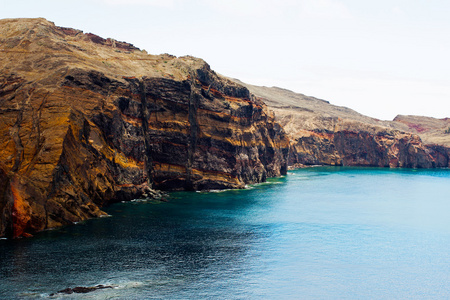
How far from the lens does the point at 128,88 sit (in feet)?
365

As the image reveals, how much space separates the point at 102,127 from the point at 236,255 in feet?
176

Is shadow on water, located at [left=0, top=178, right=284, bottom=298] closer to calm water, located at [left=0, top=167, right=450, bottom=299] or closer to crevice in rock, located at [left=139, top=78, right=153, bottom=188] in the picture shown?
calm water, located at [left=0, top=167, right=450, bottom=299]

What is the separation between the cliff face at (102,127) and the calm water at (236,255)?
7237mm

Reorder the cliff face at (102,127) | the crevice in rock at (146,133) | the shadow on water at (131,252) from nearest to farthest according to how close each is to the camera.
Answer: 1. the shadow on water at (131,252)
2. the cliff face at (102,127)
3. the crevice in rock at (146,133)

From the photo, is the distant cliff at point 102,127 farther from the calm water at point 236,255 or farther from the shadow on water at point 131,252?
the calm water at point 236,255

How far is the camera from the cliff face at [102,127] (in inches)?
2945

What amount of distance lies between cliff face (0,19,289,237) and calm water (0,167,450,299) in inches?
285

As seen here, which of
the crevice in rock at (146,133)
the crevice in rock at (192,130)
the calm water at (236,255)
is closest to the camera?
the calm water at (236,255)

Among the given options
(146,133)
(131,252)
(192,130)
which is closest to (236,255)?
(131,252)

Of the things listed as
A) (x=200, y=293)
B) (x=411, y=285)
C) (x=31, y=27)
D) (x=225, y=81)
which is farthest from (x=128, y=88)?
(x=411, y=285)

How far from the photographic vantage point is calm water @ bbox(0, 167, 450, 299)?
4944 centimetres

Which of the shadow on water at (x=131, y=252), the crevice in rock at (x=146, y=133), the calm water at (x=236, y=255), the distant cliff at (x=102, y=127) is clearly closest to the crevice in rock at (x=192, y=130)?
the distant cliff at (x=102, y=127)

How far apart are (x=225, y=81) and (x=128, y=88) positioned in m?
46.3

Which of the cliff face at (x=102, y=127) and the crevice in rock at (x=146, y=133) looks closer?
the cliff face at (x=102, y=127)
